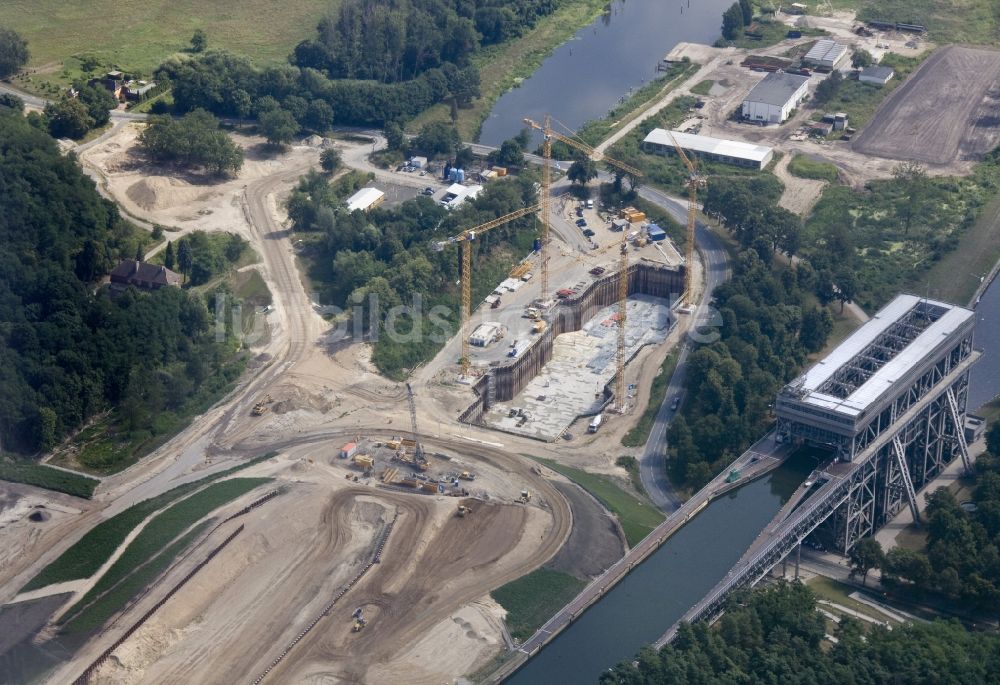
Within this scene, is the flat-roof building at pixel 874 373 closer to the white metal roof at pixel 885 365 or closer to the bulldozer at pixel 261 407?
the white metal roof at pixel 885 365

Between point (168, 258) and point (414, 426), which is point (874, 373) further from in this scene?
point (168, 258)

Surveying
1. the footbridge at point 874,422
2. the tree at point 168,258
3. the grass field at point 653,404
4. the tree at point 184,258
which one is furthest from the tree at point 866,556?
the tree at point 168,258

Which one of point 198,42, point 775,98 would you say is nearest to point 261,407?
point 198,42

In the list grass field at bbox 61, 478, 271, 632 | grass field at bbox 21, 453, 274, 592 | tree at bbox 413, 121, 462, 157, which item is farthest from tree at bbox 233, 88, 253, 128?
grass field at bbox 61, 478, 271, 632

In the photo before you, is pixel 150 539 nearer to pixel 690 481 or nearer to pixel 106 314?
pixel 106 314

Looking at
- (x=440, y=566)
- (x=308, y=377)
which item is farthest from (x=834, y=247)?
(x=440, y=566)

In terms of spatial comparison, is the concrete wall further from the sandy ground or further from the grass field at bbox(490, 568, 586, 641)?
the grass field at bbox(490, 568, 586, 641)
